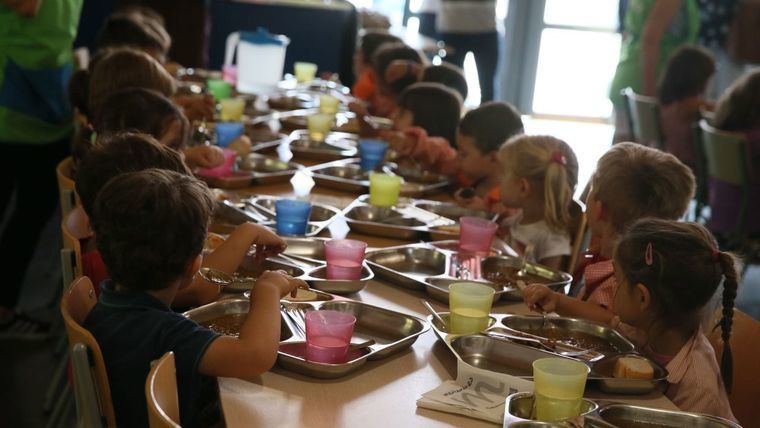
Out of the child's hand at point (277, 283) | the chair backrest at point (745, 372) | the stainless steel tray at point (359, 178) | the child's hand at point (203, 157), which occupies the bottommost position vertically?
the chair backrest at point (745, 372)

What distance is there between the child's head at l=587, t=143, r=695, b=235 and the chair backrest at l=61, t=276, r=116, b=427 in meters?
1.25

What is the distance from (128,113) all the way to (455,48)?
4.26 metres

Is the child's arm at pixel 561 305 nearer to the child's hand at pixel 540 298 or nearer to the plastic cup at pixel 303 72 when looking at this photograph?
the child's hand at pixel 540 298

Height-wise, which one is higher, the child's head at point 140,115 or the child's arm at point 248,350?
the child's head at point 140,115

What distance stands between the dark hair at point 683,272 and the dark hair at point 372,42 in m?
3.74

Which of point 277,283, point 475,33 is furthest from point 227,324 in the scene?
point 475,33

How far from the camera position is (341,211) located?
2.76 m

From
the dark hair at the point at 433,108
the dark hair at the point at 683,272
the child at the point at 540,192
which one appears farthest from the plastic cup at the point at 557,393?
the dark hair at the point at 433,108

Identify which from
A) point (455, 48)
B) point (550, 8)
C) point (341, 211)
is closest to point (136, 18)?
point (341, 211)

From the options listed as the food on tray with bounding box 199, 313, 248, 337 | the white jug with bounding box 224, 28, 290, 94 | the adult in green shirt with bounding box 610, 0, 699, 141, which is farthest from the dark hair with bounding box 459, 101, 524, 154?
the adult in green shirt with bounding box 610, 0, 699, 141

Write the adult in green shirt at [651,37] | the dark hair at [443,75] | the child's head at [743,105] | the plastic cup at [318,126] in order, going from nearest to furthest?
1. the plastic cup at [318,126]
2. the child's head at [743,105]
3. the dark hair at [443,75]
4. the adult in green shirt at [651,37]

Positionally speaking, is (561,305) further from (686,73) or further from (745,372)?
(686,73)

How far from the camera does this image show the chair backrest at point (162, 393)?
125 cm

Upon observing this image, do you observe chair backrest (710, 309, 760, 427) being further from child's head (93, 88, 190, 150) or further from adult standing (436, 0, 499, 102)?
adult standing (436, 0, 499, 102)
